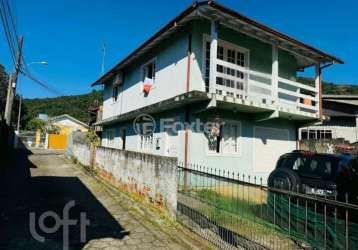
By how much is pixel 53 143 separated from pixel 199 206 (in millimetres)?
35878

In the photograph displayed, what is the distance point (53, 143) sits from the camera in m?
36.4

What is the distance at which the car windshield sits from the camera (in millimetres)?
5965

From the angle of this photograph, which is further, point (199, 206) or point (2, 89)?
point (2, 89)

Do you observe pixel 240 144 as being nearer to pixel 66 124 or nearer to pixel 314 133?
pixel 314 133

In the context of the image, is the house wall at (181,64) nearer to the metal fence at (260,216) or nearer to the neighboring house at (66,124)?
the metal fence at (260,216)

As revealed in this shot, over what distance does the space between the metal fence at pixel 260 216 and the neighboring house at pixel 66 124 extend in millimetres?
46827

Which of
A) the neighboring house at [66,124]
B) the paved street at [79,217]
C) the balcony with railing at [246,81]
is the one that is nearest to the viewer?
the paved street at [79,217]

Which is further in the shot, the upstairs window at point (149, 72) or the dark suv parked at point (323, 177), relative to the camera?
the upstairs window at point (149, 72)

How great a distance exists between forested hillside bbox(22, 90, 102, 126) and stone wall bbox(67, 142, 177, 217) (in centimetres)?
5090

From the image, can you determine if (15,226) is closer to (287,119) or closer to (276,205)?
(276,205)

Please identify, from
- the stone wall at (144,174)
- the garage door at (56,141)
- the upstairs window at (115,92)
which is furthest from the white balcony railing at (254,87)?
the garage door at (56,141)

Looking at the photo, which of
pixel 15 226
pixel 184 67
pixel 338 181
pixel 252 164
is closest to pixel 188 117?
pixel 184 67

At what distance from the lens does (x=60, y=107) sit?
65.6 metres

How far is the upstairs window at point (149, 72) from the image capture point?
1263 centimetres
